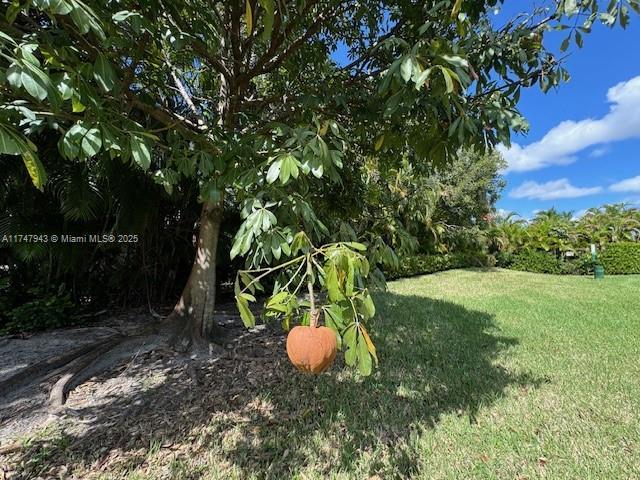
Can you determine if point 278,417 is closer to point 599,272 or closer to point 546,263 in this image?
point 599,272

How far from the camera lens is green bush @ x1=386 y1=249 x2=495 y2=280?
11702mm

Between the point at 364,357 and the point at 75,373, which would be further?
the point at 75,373

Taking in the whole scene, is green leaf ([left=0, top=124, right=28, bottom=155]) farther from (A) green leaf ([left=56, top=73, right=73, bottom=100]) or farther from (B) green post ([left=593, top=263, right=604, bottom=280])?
(B) green post ([left=593, top=263, right=604, bottom=280])

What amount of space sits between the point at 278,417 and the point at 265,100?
10.6 feet

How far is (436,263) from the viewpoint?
13.0 metres

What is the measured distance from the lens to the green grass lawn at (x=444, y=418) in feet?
6.99

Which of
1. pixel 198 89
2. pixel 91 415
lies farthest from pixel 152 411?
pixel 198 89

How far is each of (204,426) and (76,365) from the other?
1584 millimetres

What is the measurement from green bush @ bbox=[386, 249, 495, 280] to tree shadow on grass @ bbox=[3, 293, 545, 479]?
7501mm

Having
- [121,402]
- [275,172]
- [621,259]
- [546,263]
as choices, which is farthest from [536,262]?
[275,172]

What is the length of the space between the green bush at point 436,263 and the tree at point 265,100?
789 cm

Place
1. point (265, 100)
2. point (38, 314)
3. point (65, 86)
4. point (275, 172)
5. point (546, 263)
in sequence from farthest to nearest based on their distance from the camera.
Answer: point (546, 263), point (38, 314), point (265, 100), point (275, 172), point (65, 86)

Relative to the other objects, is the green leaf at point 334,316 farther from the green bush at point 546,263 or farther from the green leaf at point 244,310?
the green bush at point 546,263

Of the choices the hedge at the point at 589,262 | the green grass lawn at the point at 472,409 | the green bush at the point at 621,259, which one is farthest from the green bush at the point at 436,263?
the green grass lawn at the point at 472,409
